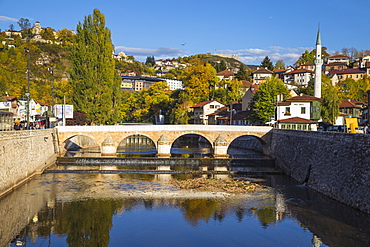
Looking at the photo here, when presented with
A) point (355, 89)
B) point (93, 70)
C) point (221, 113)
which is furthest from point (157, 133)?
point (355, 89)

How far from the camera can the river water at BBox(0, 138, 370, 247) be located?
22.5 meters

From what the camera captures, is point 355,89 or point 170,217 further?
point 355,89

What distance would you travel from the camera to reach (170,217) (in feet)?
88.4

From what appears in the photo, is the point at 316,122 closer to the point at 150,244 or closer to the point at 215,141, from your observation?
the point at 215,141

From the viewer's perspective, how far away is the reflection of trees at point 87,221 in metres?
22.6

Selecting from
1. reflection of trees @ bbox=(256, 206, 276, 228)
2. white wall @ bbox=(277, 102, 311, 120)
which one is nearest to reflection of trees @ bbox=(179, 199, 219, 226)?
reflection of trees @ bbox=(256, 206, 276, 228)

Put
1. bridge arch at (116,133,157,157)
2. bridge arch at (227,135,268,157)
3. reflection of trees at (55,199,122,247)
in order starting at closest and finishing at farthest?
1. reflection of trees at (55,199,122,247)
2. bridge arch at (116,133,157,157)
3. bridge arch at (227,135,268,157)

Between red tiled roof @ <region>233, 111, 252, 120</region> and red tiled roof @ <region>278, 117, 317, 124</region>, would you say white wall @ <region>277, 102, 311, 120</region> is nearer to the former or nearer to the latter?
red tiled roof @ <region>278, 117, 317, 124</region>

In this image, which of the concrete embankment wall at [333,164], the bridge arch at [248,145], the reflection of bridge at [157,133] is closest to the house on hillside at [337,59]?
the bridge arch at [248,145]

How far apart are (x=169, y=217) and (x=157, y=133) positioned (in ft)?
95.8

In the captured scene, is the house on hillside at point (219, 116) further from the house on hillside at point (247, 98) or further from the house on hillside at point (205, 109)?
the house on hillside at point (247, 98)

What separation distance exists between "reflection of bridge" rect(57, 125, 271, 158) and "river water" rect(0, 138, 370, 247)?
17222 mm

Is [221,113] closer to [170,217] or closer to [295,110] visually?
[295,110]

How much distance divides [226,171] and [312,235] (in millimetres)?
21023
